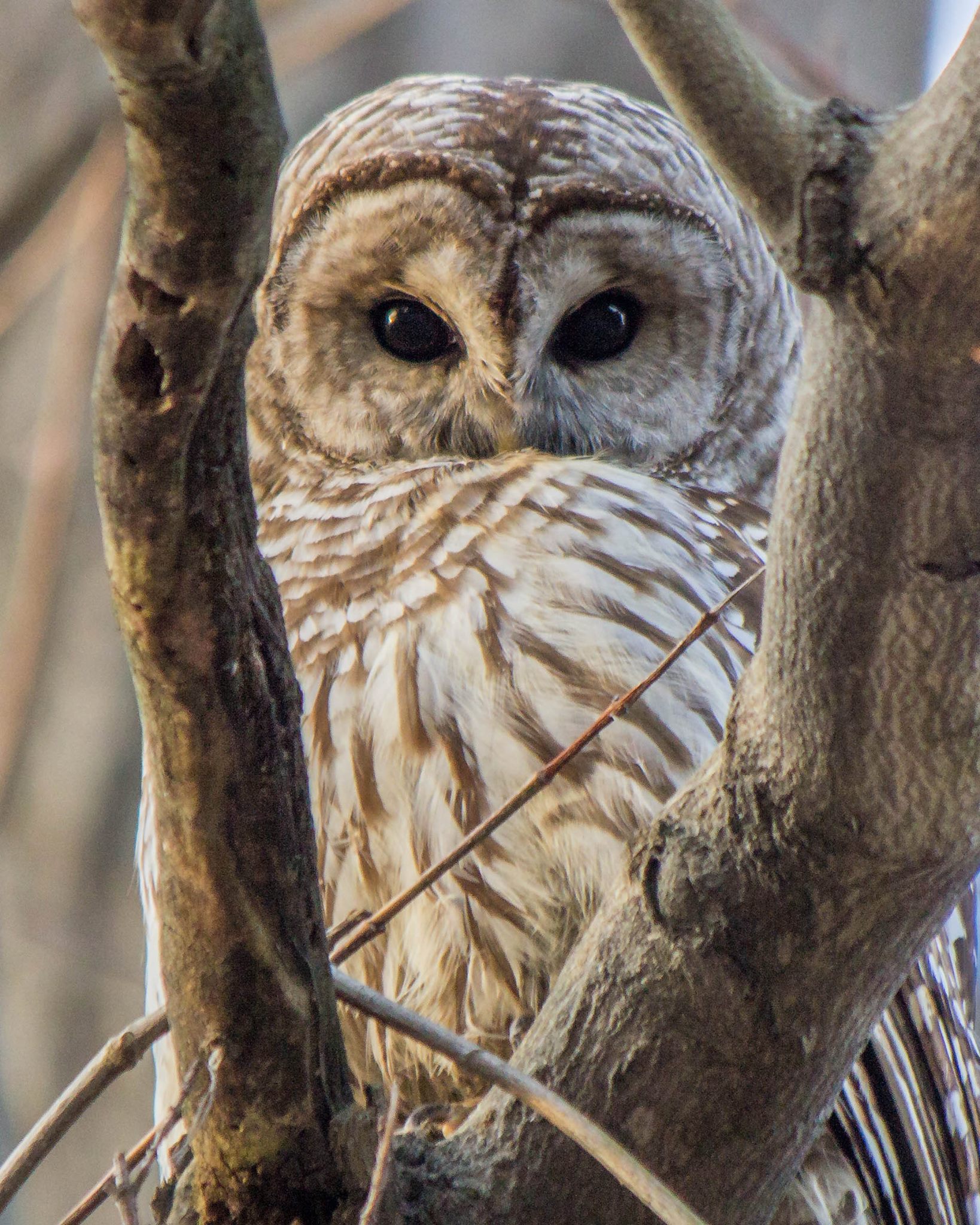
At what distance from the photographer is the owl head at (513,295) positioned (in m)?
2.42

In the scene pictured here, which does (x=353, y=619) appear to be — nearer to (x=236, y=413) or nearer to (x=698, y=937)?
(x=698, y=937)

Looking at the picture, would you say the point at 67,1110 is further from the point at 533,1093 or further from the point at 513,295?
the point at 513,295

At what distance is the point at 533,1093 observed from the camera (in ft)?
4.01

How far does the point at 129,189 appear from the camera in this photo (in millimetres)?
951

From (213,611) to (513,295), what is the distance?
141 cm

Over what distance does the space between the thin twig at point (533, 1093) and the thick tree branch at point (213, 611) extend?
0.05 m

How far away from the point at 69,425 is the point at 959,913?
169cm

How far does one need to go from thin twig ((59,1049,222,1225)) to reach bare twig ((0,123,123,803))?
146 cm

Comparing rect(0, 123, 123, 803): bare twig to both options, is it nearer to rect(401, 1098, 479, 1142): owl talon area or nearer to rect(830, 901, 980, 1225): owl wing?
rect(401, 1098, 479, 1142): owl talon area

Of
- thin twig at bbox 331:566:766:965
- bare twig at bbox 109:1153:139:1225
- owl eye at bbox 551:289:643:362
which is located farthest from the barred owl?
bare twig at bbox 109:1153:139:1225

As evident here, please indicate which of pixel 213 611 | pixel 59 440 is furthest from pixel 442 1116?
pixel 59 440

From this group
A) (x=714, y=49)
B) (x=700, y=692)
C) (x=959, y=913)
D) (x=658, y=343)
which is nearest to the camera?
(x=714, y=49)

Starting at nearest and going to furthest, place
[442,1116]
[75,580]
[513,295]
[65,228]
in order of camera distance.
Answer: [442,1116]
[513,295]
[65,228]
[75,580]

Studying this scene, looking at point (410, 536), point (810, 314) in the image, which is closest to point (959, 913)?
point (410, 536)
